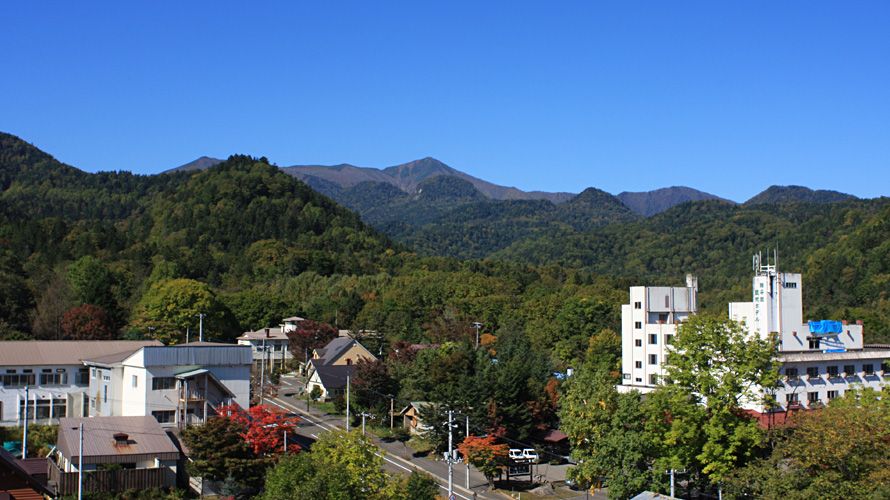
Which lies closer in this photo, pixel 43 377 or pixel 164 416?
pixel 164 416

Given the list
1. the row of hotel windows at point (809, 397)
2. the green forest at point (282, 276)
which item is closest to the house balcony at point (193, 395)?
the green forest at point (282, 276)

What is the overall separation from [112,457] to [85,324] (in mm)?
37674

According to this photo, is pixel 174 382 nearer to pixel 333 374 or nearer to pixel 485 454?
pixel 485 454

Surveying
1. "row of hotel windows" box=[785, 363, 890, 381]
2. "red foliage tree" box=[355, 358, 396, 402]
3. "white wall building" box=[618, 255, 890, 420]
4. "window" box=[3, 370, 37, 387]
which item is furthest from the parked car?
"window" box=[3, 370, 37, 387]

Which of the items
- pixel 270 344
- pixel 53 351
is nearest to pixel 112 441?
pixel 53 351

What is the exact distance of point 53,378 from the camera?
4347cm

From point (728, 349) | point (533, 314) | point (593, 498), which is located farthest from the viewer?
point (533, 314)

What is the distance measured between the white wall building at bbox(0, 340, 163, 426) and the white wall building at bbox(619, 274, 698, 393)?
35401 millimetres

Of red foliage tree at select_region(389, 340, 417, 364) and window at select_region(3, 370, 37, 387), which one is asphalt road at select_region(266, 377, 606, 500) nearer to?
red foliage tree at select_region(389, 340, 417, 364)

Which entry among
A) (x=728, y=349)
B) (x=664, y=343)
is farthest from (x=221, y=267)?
Answer: (x=728, y=349)

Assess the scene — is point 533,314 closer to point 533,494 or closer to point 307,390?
point 307,390

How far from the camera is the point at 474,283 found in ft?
324

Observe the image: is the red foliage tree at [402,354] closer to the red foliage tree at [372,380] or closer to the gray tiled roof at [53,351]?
the red foliage tree at [372,380]

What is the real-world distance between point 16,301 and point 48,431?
34.3 m
